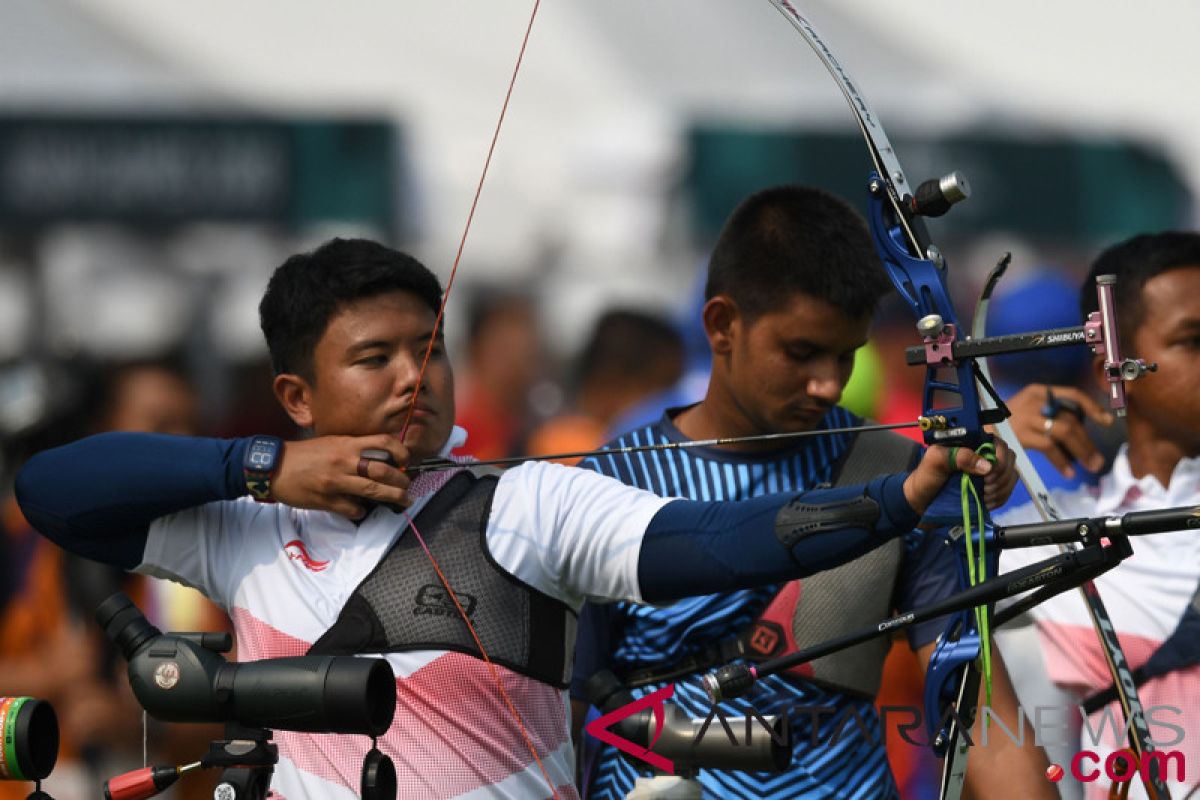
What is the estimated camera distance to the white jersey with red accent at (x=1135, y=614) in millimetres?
3107

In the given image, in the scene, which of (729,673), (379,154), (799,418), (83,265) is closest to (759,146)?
(379,154)

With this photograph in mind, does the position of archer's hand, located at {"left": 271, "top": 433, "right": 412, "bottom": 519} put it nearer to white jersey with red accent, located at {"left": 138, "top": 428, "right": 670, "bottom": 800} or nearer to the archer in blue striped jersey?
white jersey with red accent, located at {"left": 138, "top": 428, "right": 670, "bottom": 800}

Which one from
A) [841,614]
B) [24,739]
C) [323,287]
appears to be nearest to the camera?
[24,739]

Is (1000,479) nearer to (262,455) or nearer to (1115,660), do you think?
(1115,660)

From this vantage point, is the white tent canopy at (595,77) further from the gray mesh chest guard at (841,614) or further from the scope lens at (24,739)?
the scope lens at (24,739)

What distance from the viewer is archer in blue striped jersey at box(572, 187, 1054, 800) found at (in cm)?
297

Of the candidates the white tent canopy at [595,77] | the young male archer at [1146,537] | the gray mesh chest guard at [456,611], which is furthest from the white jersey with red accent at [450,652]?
the white tent canopy at [595,77]

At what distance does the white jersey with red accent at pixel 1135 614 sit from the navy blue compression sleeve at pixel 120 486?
1.35m

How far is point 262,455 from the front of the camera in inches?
105

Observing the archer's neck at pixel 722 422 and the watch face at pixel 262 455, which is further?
the archer's neck at pixel 722 422

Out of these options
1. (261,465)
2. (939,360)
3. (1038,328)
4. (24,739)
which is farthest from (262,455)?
(1038,328)

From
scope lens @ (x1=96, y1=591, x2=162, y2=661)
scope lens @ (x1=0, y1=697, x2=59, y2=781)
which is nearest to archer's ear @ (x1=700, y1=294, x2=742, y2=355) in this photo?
scope lens @ (x1=96, y1=591, x2=162, y2=661)

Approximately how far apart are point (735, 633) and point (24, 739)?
1.15 meters

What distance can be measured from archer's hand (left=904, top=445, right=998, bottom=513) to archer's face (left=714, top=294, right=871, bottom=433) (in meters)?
0.72
